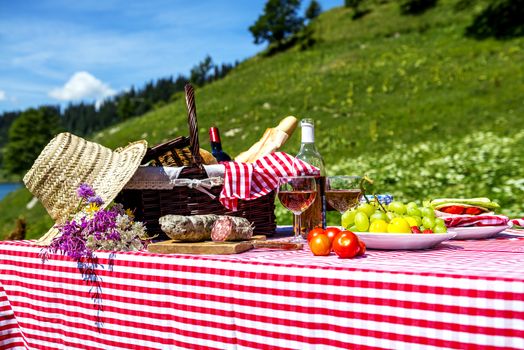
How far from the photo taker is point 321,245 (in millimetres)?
2139

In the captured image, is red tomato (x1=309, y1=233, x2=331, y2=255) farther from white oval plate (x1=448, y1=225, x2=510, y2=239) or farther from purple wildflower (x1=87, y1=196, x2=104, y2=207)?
purple wildflower (x1=87, y1=196, x2=104, y2=207)

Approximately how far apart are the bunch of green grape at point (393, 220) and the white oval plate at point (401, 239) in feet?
0.18

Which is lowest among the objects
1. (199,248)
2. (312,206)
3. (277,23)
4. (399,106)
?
(199,248)

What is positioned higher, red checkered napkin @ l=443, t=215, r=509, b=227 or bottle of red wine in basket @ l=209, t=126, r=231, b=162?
bottle of red wine in basket @ l=209, t=126, r=231, b=162

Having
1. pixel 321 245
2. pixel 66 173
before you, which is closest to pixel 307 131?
pixel 321 245

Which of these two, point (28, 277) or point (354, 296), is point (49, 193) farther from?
point (354, 296)

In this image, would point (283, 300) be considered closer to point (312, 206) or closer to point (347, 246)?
point (347, 246)

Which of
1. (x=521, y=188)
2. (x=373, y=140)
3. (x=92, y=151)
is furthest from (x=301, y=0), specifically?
(x=92, y=151)

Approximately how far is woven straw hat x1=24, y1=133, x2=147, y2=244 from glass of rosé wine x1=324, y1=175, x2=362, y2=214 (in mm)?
969

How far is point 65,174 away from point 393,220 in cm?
165

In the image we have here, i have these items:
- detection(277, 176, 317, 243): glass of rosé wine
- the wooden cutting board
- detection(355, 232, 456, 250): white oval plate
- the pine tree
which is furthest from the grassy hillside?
the pine tree

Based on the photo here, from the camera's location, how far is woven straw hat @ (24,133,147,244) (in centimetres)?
275

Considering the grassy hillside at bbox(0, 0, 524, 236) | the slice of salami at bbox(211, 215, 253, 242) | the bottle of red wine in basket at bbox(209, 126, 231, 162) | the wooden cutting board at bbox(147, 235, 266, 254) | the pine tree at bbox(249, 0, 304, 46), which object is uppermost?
the pine tree at bbox(249, 0, 304, 46)

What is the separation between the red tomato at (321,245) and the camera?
7.02 feet
